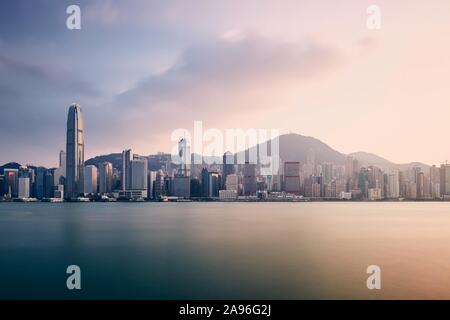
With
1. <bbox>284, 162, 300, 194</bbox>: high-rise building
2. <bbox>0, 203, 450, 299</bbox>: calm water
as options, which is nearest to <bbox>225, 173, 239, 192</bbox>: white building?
<bbox>284, 162, 300, 194</bbox>: high-rise building

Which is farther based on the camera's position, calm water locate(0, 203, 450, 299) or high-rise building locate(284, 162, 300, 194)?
high-rise building locate(284, 162, 300, 194)

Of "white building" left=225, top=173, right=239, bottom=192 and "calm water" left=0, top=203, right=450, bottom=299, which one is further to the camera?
"white building" left=225, top=173, right=239, bottom=192

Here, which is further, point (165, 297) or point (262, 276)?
point (262, 276)

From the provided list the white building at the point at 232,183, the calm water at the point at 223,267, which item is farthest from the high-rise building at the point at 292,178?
the calm water at the point at 223,267

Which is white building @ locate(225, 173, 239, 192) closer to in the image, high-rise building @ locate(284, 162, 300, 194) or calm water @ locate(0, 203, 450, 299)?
high-rise building @ locate(284, 162, 300, 194)

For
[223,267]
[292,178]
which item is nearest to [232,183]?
[292,178]

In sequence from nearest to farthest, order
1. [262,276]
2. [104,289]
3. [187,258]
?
[104,289] < [262,276] < [187,258]

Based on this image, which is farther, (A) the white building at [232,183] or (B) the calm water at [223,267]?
(A) the white building at [232,183]

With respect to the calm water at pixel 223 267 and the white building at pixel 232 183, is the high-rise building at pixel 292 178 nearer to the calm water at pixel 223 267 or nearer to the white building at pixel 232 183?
the white building at pixel 232 183

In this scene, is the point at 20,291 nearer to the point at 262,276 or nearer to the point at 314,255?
the point at 262,276

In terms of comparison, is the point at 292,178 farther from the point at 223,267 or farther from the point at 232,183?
the point at 223,267
